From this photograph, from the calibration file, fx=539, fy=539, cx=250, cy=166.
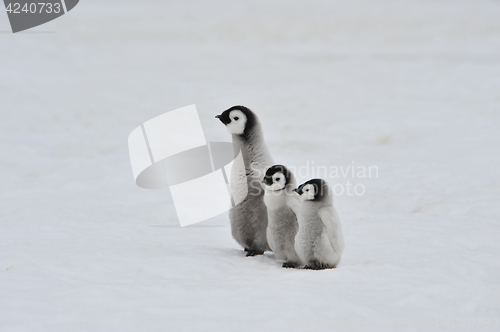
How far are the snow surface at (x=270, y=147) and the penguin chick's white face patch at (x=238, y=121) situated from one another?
780mm

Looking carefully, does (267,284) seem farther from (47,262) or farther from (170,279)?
(47,262)

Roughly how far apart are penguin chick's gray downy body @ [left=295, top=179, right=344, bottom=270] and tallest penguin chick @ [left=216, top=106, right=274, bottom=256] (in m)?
0.45

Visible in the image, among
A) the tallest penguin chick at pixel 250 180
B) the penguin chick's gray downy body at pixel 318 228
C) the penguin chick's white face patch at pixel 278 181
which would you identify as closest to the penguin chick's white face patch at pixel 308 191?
the penguin chick's gray downy body at pixel 318 228

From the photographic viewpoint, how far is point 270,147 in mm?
7574

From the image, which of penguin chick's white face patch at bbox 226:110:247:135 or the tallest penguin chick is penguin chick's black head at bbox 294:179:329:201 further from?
penguin chick's white face patch at bbox 226:110:247:135

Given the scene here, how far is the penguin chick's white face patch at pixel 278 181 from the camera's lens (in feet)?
9.64

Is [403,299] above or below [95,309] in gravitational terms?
below

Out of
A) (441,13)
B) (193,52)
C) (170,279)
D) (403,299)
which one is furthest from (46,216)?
(441,13)

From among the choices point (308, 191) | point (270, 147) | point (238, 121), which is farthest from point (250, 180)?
point (270, 147)

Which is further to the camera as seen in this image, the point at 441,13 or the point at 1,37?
the point at 441,13

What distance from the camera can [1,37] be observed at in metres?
11.3

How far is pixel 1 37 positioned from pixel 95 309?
1071 cm

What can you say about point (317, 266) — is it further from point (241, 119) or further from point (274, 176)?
point (241, 119)

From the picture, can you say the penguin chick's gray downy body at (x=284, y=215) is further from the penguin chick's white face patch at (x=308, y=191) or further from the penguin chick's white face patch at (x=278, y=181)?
the penguin chick's white face patch at (x=308, y=191)
